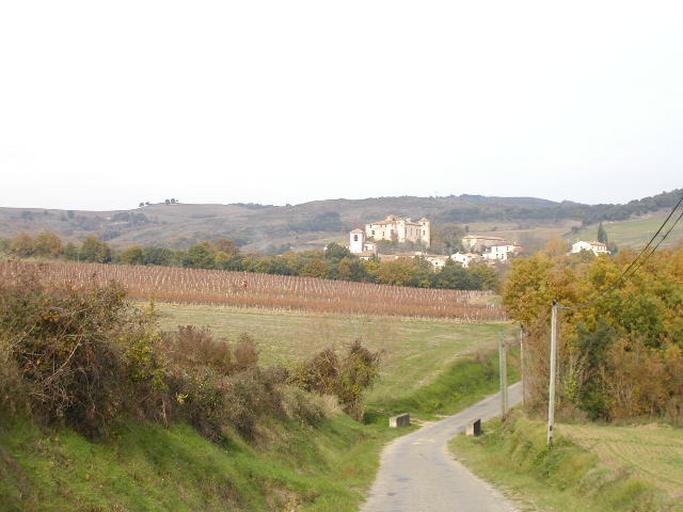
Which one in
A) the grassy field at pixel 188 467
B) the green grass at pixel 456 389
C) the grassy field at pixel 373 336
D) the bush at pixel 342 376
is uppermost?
the grassy field at pixel 188 467

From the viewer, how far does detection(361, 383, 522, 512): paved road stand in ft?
73.8

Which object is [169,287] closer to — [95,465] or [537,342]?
[537,342]

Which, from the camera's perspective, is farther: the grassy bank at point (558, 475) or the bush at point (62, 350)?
the grassy bank at point (558, 475)

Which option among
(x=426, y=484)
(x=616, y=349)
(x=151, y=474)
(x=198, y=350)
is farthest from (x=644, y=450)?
(x=151, y=474)

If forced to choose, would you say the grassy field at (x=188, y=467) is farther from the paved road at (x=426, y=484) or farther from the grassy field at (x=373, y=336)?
the grassy field at (x=373, y=336)

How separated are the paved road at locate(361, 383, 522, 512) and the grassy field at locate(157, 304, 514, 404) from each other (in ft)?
57.3

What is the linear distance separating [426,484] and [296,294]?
85.4 metres

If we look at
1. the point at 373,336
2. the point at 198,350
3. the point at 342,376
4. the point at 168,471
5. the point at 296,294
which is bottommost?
the point at 373,336

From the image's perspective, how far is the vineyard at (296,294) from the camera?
3893 inches

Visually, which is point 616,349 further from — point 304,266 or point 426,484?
point 304,266

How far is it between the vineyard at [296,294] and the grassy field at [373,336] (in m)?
2.94

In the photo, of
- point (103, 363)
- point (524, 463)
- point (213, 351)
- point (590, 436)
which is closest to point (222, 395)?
point (213, 351)

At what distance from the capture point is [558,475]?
87.9ft

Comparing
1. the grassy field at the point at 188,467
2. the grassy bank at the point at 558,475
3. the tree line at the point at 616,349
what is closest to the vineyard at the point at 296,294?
the grassy field at the point at 188,467
